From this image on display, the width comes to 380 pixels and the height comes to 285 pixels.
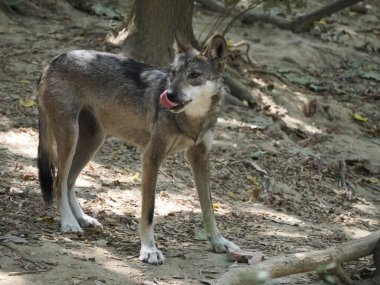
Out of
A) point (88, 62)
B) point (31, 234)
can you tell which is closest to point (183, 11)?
point (88, 62)

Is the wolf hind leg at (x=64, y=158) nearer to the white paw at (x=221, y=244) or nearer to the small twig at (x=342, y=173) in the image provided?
the white paw at (x=221, y=244)

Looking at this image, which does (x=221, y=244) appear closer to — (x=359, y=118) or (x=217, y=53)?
(x=217, y=53)

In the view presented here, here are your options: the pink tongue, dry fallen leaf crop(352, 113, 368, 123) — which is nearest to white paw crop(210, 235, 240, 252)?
the pink tongue

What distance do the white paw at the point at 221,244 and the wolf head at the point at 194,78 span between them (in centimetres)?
117

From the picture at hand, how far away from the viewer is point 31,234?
18.7ft

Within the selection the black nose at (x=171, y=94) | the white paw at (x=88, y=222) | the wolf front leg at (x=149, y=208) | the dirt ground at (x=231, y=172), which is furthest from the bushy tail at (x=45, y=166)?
the black nose at (x=171, y=94)

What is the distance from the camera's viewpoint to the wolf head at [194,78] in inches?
224

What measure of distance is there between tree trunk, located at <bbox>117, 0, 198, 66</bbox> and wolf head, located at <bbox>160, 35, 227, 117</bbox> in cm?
388

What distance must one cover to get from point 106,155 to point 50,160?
6.44 feet

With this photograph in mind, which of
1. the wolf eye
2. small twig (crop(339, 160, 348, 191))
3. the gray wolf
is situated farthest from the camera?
small twig (crop(339, 160, 348, 191))

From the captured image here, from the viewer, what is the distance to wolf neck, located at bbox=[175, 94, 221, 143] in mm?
5953

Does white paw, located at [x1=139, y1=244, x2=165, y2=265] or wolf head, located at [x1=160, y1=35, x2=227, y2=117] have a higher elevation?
wolf head, located at [x1=160, y1=35, x2=227, y2=117]

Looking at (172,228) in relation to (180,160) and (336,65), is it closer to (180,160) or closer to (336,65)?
(180,160)

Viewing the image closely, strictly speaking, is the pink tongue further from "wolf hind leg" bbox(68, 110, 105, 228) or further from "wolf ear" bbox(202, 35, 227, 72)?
"wolf hind leg" bbox(68, 110, 105, 228)
